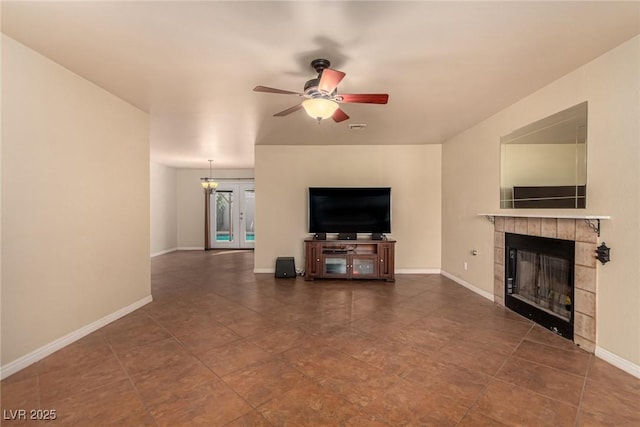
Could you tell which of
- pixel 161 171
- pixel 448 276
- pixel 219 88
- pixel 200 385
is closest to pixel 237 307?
pixel 200 385

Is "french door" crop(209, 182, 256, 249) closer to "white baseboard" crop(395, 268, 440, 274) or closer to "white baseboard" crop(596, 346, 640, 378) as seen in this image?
"white baseboard" crop(395, 268, 440, 274)

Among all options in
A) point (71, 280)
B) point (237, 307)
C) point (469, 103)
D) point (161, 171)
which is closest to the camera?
point (71, 280)

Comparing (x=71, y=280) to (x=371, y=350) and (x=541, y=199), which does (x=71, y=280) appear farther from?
(x=541, y=199)

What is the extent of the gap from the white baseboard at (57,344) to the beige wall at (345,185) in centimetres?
256

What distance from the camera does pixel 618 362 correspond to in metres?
2.14

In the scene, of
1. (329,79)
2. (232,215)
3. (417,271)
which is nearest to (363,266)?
(417,271)

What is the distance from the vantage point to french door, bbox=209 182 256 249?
29.0ft

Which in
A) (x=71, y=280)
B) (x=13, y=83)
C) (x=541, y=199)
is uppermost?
(x=13, y=83)

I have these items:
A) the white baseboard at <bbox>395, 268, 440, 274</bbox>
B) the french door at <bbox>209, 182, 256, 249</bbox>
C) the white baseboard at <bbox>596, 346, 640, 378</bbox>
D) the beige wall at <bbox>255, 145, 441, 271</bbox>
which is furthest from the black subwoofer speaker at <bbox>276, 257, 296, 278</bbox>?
the french door at <bbox>209, 182, 256, 249</bbox>

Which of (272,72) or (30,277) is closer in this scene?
(30,277)

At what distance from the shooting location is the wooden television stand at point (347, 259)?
4.85 metres

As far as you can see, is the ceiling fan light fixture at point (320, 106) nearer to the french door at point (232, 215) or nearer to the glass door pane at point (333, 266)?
the glass door pane at point (333, 266)

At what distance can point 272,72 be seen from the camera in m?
2.51

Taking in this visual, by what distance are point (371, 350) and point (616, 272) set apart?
209cm
